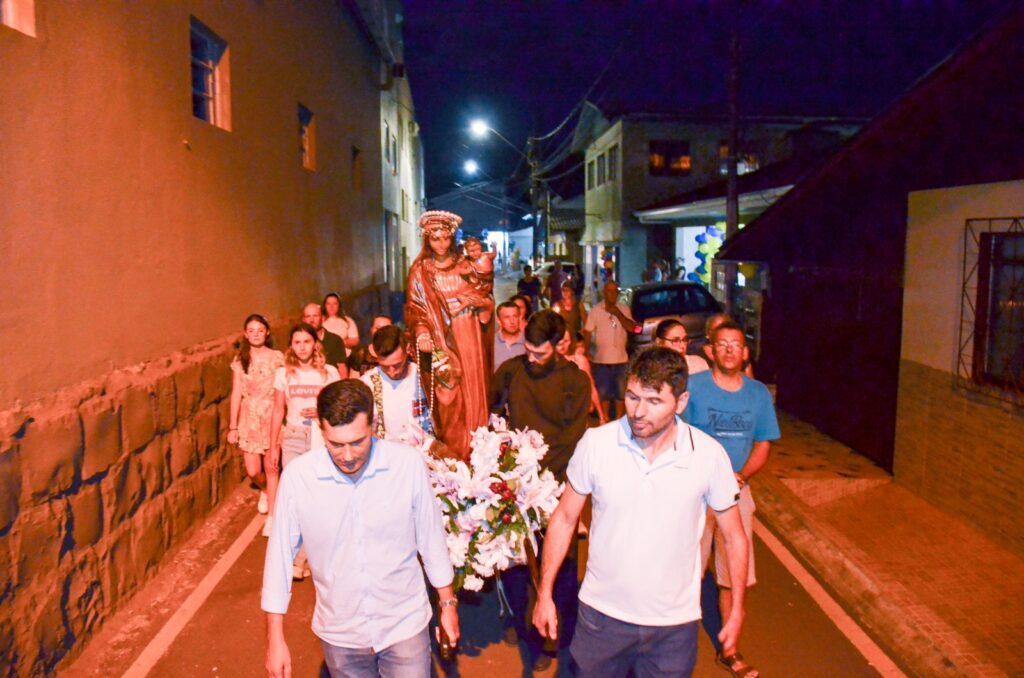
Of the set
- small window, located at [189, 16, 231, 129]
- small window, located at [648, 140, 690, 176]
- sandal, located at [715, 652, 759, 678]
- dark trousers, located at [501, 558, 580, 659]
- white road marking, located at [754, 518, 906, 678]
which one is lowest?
white road marking, located at [754, 518, 906, 678]

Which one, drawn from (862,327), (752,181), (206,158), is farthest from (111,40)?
(752,181)

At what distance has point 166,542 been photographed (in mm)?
6355

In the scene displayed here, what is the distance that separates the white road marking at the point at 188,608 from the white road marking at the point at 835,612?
4095mm

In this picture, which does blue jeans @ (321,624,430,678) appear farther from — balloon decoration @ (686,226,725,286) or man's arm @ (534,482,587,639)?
balloon decoration @ (686,226,725,286)

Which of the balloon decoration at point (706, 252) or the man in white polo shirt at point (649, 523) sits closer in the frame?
the man in white polo shirt at point (649, 523)

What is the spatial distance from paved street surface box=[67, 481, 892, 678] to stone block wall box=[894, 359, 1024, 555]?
1.89 metres

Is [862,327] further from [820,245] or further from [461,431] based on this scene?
[461,431]

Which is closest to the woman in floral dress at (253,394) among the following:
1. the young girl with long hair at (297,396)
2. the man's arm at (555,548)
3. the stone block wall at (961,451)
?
the young girl with long hair at (297,396)

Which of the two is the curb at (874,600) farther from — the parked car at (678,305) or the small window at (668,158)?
the small window at (668,158)

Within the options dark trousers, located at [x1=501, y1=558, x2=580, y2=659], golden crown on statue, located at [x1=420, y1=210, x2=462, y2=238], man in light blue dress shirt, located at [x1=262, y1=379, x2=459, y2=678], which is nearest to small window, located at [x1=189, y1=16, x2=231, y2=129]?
golden crown on statue, located at [x1=420, y1=210, x2=462, y2=238]

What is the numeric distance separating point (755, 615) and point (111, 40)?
5.79 metres

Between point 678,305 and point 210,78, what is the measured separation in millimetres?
9158

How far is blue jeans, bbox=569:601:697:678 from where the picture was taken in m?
3.37

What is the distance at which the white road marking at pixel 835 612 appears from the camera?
478 centimetres
